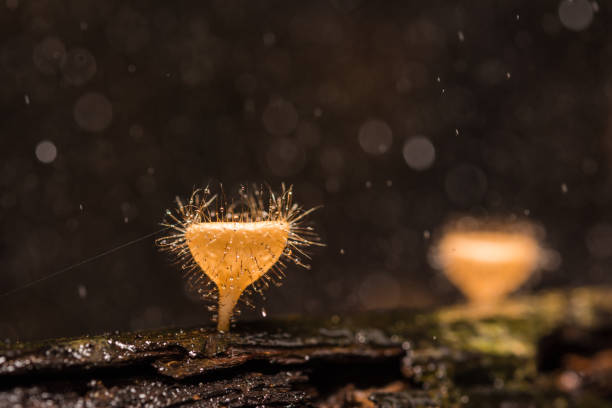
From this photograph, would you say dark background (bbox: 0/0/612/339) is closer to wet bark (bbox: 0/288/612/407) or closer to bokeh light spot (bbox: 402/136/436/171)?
bokeh light spot (bbox: 402/136/436/171)

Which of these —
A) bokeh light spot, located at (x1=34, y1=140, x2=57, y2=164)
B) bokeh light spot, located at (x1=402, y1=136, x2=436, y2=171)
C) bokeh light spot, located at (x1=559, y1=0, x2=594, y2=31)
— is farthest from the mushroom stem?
bokeh light spot, located at (x1=559, y1=0, x2=594, y2=31)

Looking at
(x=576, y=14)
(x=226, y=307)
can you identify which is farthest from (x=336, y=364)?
(x=576, y=14)

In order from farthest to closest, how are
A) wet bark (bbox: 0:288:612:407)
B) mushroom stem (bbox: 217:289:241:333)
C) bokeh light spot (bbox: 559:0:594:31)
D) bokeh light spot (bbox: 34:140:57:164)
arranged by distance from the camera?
bokeh light spot (bbox: 559:0:594:31)
bokeh light spot (bbox: 34:140:57:164)
mushroom stem (bbox: 217:289:241:333)
wet bark (bbox: 0:288:612:407)

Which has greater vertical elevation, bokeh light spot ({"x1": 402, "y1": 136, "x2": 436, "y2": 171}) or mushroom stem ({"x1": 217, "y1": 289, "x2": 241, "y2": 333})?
bokeh light spot ({"x1": 402, "y1": 136, "x2": 436, "y2": 171})

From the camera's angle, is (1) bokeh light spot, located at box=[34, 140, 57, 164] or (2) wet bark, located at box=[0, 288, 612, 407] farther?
(1) bokeh light spot, located at box=[34, 140, 57, 164]

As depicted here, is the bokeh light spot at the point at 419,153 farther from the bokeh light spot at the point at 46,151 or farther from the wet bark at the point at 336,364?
the bokeh light spot at the point at 46,151

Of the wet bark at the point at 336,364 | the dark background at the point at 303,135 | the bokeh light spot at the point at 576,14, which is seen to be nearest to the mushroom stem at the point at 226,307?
the wet bark at the point at 336,364

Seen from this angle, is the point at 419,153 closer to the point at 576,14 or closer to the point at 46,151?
the point at 576,14

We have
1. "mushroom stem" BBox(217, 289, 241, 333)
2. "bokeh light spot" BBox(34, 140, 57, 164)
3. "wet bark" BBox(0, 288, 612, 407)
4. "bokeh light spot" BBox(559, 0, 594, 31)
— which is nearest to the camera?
"wet bark" BBox(0, 288, 612, 407)
